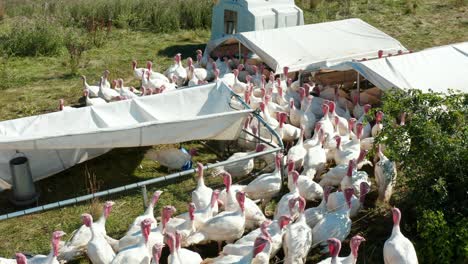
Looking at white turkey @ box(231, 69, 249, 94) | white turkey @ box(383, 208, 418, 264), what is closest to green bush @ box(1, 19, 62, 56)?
white turkey @ box(231, 69, 249, 94)

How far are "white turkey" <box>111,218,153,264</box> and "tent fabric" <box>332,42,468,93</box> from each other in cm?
468

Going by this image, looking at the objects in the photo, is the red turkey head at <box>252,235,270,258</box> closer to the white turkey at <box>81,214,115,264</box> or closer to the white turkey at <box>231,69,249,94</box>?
the white turkey at <box>81,214,115,264</box>

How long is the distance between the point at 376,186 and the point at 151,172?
10.8ft

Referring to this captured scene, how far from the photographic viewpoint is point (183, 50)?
14.8 metres

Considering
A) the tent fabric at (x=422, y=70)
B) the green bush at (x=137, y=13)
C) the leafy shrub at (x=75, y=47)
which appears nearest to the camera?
the tent fabric at (x=422, y=70)

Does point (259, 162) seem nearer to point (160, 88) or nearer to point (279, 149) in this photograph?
point (279, 149)

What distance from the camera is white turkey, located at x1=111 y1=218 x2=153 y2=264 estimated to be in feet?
19.0

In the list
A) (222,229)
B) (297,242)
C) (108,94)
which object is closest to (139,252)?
(222,229)

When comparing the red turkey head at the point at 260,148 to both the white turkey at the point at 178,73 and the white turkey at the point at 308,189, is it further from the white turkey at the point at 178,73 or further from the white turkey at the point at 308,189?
the white turkey at the point at 178,73

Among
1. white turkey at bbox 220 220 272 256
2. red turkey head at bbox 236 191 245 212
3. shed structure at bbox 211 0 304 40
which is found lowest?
white turkey at bbox 220 220 272 256

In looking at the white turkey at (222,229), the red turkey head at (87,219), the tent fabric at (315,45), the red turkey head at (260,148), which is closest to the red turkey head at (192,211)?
the white turkey at (222,229)

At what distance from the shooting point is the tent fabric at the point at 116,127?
7078mm

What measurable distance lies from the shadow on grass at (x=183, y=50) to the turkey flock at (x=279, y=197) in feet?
12.5

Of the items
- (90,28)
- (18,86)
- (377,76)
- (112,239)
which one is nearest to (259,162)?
(377,76)
